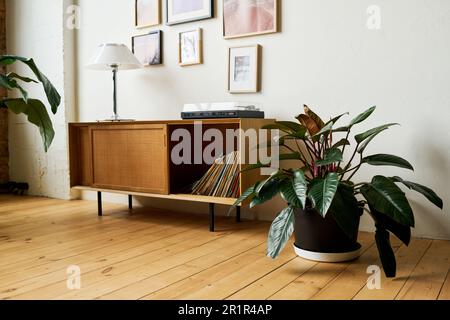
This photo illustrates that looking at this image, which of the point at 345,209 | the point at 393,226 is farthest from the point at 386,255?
the point at 345,209

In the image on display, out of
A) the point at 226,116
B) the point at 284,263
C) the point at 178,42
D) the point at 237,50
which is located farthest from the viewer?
the point at 178,42

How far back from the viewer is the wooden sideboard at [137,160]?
240 cm

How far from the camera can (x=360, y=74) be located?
225cm

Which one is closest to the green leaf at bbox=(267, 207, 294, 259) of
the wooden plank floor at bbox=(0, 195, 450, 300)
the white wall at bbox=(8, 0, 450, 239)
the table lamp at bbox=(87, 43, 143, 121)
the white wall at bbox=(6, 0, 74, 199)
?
the wooden plank floor at bbox=(0, 195, 450, 300)

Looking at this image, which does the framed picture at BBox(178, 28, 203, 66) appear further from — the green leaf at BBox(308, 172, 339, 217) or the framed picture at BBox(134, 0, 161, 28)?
the green leaf at BBox(308, 172, 339, 217)

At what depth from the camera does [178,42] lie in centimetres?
288

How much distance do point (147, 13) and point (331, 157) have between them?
1.98 metres

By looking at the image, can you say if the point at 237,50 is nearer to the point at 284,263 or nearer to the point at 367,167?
the point at 367,167

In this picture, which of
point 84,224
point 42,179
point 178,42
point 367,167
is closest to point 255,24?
point 178,42

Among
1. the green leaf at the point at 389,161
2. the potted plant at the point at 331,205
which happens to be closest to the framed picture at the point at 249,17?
the potted plant at the point at 331,205

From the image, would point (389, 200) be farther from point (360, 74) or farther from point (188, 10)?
point (188, 10)

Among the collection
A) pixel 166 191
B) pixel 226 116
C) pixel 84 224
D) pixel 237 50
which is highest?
pixel 237 50

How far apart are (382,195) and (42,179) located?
298 cm

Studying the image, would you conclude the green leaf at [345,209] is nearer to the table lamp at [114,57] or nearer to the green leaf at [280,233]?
the green leaf at [280,233]
